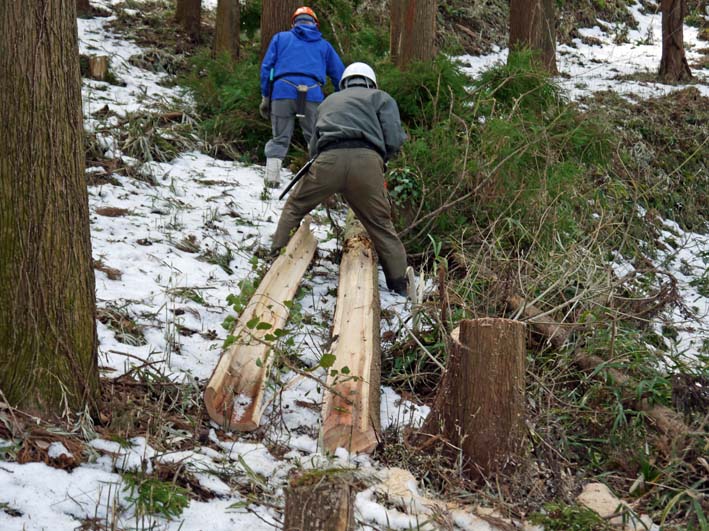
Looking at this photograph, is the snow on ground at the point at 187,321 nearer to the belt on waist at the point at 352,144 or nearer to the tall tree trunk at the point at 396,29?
the belt on waist at the point at 352,144

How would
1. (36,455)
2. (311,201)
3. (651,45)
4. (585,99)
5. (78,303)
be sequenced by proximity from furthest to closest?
1. (651,45)
2. (585,99)
3. (311,201)
4. (78,303)
5. (36,455)

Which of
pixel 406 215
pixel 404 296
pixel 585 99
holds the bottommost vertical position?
pixel 404 296

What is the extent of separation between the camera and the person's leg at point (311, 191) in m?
5.95

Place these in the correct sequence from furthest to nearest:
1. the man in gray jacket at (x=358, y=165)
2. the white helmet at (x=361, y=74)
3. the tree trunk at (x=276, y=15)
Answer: the tree trunk at (x=276, y=15) → the white helmet at (x=361, y=74) → the man in gray jacket at (x=358, y=165)

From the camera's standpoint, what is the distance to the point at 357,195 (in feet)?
19.7

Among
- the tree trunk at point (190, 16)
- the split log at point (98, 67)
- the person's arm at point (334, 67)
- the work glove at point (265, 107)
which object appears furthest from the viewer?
the tree trunk at point (190, 16)

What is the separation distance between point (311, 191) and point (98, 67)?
227 inches

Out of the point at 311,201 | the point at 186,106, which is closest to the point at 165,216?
the point at 311,201

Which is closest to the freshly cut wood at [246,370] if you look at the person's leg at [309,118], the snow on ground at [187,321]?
the snow on ground at [187,321]

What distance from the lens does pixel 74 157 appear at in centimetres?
318

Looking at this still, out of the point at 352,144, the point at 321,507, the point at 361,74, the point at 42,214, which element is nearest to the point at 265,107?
the point at 361,74

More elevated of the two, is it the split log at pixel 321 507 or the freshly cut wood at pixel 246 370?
the split log at pixel 321 507

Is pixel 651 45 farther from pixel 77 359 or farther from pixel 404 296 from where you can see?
pixel 77 359

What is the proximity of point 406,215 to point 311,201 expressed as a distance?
1103 mm
